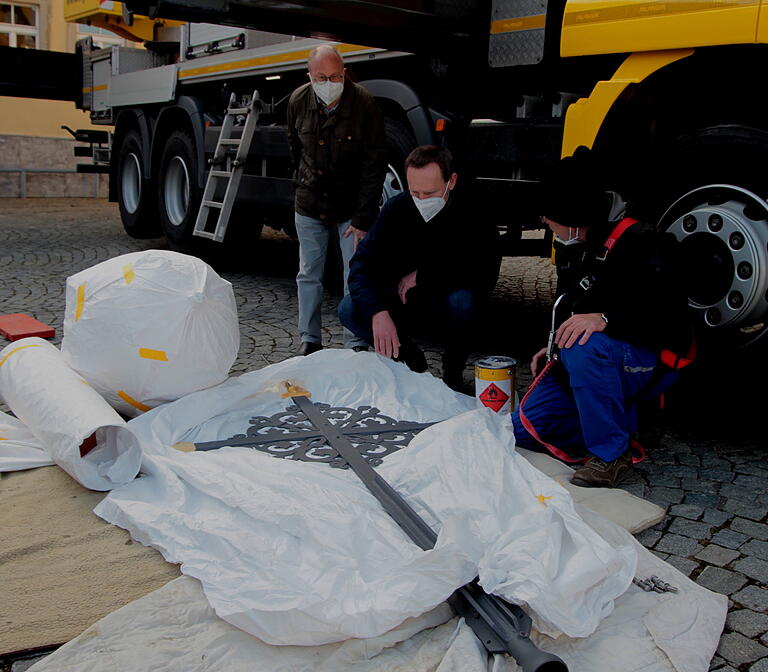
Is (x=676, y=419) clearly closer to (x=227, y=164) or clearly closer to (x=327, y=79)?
(x=327, y=79)

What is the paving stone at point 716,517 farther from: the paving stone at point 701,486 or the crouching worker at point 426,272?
the crouching worker at point 426,272

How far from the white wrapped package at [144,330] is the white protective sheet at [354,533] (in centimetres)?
17

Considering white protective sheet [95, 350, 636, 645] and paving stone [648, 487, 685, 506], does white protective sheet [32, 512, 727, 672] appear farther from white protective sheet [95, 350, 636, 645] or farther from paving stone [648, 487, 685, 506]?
paving stone [648, 487, 685, 506]

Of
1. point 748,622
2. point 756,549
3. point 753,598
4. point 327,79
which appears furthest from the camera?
point 327,79

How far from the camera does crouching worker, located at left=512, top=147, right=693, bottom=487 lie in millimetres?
3199

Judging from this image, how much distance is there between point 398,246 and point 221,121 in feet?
13.8

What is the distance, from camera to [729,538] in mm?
2850

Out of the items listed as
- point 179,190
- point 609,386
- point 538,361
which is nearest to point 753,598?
point 609,386

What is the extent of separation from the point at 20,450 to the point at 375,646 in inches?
71.1

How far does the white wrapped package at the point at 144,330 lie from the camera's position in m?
3.60

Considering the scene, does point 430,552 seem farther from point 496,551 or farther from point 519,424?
point 519,424

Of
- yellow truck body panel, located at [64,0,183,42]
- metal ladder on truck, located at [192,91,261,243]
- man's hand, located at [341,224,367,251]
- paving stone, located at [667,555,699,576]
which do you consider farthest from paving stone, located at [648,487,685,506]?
yellow truck body panel, located at [64,0,183,42]

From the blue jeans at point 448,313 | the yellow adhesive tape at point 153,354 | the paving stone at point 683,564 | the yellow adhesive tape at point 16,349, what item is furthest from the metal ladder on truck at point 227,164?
the paving stone at point 683,564

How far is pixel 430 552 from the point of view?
219 centimetres
